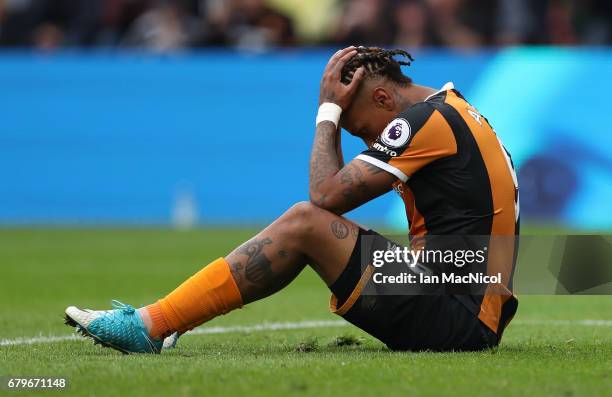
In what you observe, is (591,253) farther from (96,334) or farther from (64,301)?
(64,301)

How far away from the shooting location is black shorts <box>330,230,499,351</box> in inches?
217

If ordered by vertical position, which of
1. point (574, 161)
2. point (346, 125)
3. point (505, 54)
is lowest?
point (574, 161)

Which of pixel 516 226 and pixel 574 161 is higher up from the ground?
pixel 516 226

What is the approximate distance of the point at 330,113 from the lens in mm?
5957

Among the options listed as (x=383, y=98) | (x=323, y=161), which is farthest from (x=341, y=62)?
(x=323, y=161)

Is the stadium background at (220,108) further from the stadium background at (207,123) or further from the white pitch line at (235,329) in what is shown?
the white pitch line at (235,329)

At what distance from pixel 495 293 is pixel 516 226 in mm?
365

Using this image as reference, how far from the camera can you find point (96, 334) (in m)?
5.55

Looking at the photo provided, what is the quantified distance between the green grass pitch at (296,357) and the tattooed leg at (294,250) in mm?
378

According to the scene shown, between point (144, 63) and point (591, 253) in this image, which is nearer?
point (591, 253)

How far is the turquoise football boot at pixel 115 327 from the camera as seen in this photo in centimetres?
554

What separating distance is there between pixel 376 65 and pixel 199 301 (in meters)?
1.47

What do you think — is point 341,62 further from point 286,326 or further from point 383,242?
point 286,326

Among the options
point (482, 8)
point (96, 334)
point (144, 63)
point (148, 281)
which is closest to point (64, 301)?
point (148, 281)
